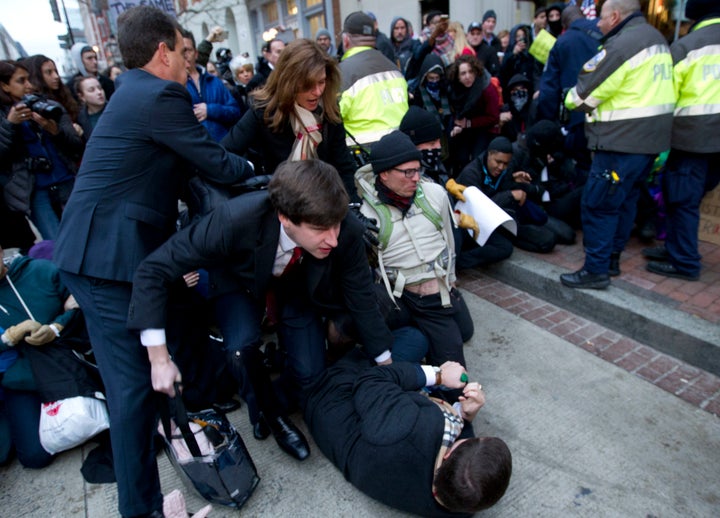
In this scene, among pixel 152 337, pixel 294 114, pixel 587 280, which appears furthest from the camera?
pixel 587 280

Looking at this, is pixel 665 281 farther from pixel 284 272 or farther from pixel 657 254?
pixel 284 272

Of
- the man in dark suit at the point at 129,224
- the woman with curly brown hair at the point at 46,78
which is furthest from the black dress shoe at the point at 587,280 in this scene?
the woman with curly brown hair at the point at 46,78

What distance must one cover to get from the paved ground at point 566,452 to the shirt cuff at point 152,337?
858 mm

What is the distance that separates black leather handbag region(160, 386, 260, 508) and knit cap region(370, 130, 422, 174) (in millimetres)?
1587

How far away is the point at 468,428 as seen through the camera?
7.02 feet

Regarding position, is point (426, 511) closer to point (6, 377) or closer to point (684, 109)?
point (6, 377)

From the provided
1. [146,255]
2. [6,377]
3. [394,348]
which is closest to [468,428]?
[394,348]

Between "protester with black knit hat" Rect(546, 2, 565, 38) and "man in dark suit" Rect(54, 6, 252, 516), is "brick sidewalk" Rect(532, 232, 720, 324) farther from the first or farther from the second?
"protester with black knit hat" Rect(546, 2, 565, 38)

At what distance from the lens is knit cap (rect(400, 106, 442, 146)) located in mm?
3213

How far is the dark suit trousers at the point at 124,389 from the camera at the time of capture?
5.80 ft

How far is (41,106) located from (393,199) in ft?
8.83

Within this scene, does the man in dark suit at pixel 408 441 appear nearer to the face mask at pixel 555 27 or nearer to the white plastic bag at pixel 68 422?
the white plastic bag at pixel 68 422

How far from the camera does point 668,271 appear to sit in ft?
11.6

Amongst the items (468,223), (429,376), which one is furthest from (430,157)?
(429,376)
